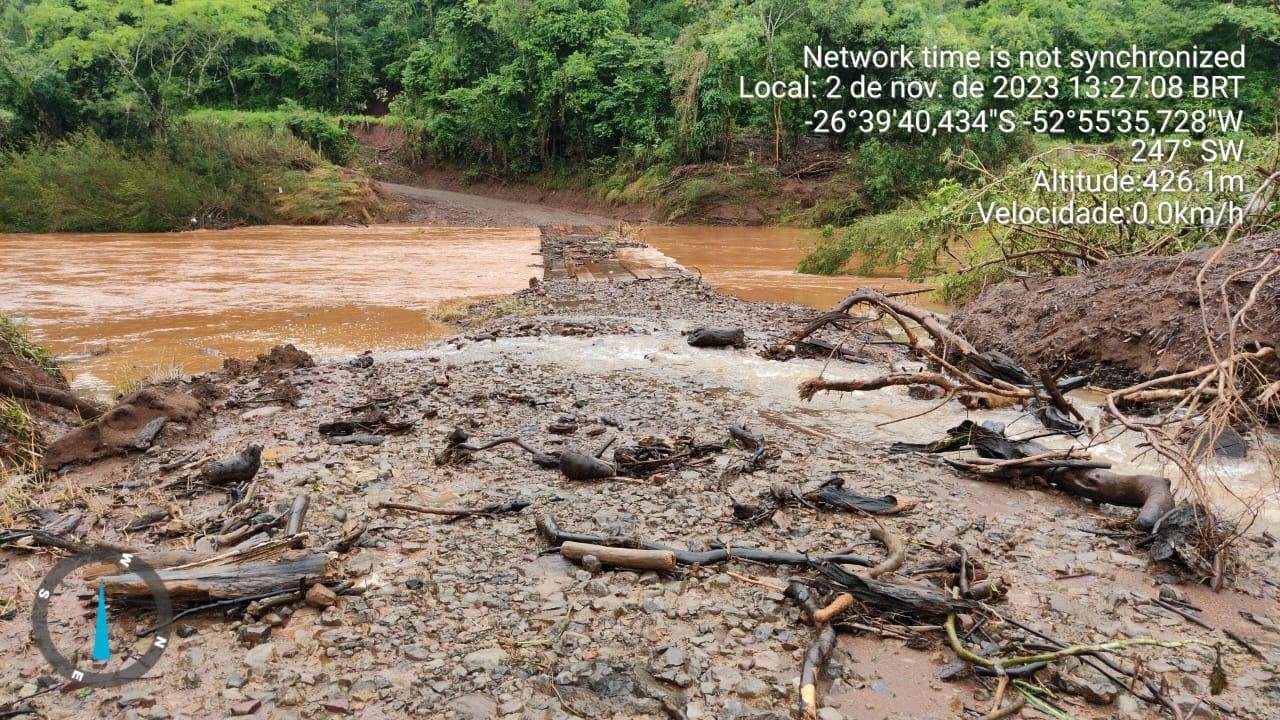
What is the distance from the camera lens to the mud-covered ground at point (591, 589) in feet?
6.95

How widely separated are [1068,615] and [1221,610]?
0.58m

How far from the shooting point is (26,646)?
89.9 inches

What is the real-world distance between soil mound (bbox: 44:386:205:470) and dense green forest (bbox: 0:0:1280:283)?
61.8 ft

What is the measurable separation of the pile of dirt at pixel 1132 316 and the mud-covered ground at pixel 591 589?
1.53 metres

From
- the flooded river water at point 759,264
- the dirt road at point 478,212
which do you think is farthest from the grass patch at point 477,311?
the dirt road at point 478,212

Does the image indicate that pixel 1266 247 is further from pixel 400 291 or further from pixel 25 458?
pixel 400 291

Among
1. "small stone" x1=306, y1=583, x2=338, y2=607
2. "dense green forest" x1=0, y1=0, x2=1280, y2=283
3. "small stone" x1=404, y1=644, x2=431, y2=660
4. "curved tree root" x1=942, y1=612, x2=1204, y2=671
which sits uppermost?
"dense green forest" x1=0, y1=0, x2=1280, y2=283

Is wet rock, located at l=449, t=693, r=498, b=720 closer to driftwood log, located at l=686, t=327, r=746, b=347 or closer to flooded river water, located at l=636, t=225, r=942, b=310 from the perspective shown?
driftwood log, located at l=686, t=327, r=746, b=347

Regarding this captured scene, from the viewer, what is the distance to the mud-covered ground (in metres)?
2.12

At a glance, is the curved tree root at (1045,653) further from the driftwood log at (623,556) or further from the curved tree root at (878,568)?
the driftwood log at (623,556)

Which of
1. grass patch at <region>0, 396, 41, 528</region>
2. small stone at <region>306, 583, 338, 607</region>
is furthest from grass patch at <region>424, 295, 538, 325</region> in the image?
small stone at <region>306, 583, 338, 607</region>

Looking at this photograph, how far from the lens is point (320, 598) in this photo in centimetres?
251

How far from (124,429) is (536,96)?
85.1ft

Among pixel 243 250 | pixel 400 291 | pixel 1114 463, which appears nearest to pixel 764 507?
pixel 1114 463
